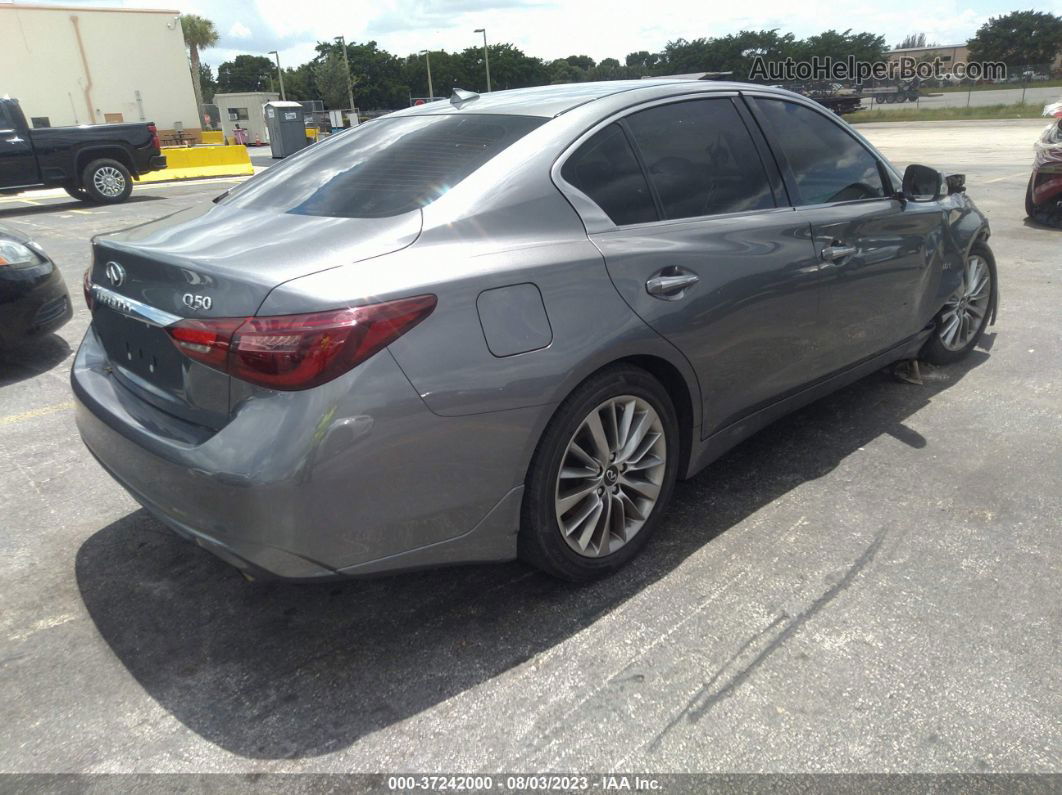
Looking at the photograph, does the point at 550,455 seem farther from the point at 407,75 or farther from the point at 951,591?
the point at 407,75

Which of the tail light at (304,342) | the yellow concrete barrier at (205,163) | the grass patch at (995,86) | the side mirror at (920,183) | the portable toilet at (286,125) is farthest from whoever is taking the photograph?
the grass patch at (995,86)

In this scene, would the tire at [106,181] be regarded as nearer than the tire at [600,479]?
No

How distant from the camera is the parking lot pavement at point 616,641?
85.1 inches

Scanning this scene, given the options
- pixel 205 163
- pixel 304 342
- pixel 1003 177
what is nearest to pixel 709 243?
pixel 304 342

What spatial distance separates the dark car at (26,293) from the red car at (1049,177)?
10068 mm

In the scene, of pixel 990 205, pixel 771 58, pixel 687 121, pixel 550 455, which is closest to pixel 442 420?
pixel 550 455

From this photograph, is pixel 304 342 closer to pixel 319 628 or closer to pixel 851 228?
pixel 319 628

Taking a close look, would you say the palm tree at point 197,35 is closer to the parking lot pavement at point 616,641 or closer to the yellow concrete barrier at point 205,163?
the yellow concrete barrier at point 205,163

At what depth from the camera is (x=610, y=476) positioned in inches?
109

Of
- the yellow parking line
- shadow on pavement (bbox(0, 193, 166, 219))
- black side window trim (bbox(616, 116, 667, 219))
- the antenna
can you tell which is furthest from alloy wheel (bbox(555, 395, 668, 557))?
shadow on pavement (bbox(0, 193, 166, 219))

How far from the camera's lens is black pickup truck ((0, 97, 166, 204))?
44.3ft

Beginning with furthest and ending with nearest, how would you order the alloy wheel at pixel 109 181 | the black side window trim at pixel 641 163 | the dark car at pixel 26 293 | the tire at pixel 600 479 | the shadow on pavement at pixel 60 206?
the alloy wheel at pixel 109 181 < the shadow on pavement at pixel 60 206 < the dark car at pixel 26 293 < the black side window trim at pixel 641 163 < the tire at pixel 600 479

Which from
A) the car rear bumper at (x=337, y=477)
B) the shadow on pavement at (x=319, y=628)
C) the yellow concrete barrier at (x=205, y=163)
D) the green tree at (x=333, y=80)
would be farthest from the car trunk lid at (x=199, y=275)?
the green tree at (x=333, y=80)

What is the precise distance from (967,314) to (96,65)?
3507cm
